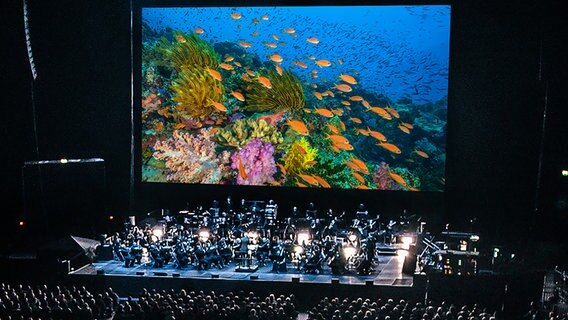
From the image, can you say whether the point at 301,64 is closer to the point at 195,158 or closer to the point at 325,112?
the point at 325,112

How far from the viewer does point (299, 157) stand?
18641 millimetres

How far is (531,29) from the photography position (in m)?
17.2

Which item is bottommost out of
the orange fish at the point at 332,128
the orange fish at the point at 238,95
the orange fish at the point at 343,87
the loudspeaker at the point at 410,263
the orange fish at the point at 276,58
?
the loudspeaker at the point at 410,263

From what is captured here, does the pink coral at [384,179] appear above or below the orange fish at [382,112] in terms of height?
below

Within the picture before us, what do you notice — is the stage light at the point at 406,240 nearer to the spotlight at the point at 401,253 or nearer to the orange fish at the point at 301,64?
the spotlight at the point at 401,253

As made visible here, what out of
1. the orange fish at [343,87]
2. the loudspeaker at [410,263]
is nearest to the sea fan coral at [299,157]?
the orange fish at [343,87]

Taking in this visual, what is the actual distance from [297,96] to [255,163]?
182 cm

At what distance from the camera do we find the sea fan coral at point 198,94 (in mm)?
18906

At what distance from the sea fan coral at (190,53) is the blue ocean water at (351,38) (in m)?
0.18

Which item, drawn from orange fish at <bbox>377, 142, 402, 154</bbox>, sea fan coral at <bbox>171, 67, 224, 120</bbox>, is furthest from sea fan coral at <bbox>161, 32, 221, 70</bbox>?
orange fish at <bbox>377, 142, 402, 154</bbox>

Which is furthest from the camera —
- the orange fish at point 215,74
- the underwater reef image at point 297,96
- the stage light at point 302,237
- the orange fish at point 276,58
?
the orange fish at point 215,74

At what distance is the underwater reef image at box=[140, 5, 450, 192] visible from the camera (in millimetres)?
17984

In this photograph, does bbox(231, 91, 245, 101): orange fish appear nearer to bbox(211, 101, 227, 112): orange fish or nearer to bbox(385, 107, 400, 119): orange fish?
bbox(211, 101, 227, 112): orange fish

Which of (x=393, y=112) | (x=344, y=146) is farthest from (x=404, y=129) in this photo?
(x=344, y=146)
